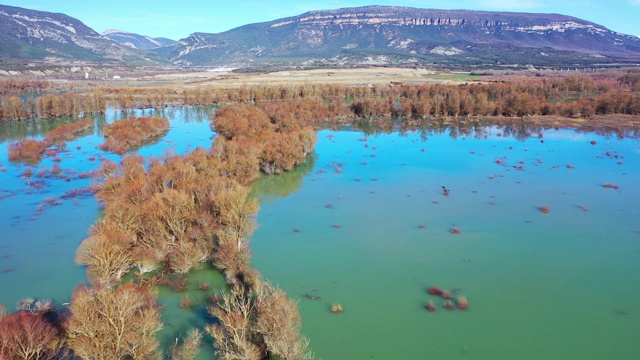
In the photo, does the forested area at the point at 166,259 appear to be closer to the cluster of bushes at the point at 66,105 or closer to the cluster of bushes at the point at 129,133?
the cluster of bushes at the point at 129,133

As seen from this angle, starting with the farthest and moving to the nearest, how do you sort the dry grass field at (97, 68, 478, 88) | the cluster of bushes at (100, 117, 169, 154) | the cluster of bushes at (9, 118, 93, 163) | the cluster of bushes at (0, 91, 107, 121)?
the dry grass field at (97, 68, 478, 88) → the cluster of bushes at (0, 91, 107, 121) → the cluster of bushes at (100, 117, 169, 154) → the cluster of bushes at (9, 118, 93, 163)

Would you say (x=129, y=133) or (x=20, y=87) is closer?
(x=129, y=133)

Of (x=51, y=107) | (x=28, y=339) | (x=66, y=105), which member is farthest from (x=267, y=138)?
(x=51, y=107)

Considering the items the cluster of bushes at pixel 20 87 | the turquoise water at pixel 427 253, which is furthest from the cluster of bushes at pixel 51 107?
the cluster of bushes at pixel 20 87

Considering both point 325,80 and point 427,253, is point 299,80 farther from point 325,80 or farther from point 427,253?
point 427,253

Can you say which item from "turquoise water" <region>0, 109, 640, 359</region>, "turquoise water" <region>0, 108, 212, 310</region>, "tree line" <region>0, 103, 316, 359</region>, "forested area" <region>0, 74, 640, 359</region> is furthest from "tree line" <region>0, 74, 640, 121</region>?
"tree line" <region>0, 103, 316, 359</region>

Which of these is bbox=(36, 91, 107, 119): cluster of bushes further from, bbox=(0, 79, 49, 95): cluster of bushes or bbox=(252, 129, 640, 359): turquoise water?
bbox=(252, 129, 640, 359): turquoise water
